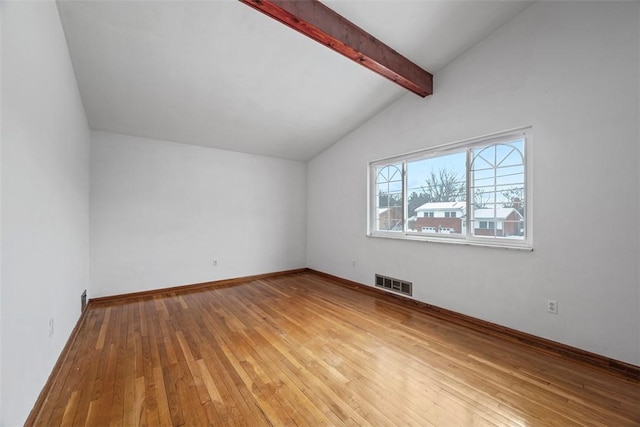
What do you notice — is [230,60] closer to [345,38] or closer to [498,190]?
[345,38]

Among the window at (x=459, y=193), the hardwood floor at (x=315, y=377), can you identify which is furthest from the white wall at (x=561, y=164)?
the hardwood floor at (x=315, y=377)

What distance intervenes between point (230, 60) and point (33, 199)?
2.05m

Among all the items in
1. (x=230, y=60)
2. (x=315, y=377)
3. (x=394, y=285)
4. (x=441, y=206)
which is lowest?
(x=315, y=377)

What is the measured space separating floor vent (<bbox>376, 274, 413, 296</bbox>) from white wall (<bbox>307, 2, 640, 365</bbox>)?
0.64 feet

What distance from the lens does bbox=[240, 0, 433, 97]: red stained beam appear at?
211 centimetres

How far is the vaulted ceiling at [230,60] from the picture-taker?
221 cm

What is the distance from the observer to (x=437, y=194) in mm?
3402

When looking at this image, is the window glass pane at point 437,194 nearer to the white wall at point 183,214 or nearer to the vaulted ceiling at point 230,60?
the vaulted ceiling at point 230,60

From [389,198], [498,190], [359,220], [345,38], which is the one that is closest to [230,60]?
[345,38]

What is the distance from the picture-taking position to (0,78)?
112 cm

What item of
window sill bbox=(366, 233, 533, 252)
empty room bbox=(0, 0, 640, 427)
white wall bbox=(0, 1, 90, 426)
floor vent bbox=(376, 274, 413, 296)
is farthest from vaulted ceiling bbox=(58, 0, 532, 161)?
floor vent bbox=(376, 274, 413, 296)

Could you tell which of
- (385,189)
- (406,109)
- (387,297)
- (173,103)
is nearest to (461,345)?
(387,297)

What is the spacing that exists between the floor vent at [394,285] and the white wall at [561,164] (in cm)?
19

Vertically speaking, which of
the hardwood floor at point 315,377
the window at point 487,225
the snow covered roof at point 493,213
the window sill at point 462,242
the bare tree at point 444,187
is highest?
the bare tree at point 444,187
